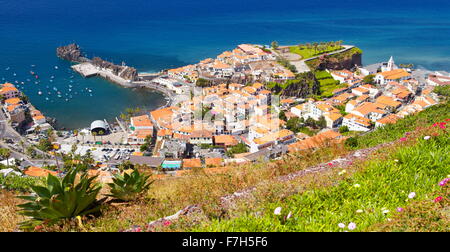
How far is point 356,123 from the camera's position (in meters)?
26.2

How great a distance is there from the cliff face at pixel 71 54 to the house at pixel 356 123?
39.6m

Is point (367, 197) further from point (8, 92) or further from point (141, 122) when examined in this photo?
point (8, 92)

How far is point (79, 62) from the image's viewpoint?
163ft

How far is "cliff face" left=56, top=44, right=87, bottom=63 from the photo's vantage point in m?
50.2

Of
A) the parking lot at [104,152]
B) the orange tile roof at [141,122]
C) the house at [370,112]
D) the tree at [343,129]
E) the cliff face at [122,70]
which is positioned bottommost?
the parking lot at [104,152]

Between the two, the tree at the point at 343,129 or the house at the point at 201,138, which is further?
the tree at the point at 343,129

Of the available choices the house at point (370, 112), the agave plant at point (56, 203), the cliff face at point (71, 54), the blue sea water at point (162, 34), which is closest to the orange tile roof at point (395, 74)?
the blue sea water at point (162, 34)

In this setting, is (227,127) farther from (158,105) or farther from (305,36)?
(305,36)

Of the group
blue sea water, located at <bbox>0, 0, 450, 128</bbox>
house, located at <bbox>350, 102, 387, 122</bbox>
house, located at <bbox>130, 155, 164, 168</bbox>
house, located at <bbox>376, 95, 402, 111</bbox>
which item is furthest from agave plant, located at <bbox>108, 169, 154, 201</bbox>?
blue sea water, located at <bbox>0, 0, 450, 128</bbox>

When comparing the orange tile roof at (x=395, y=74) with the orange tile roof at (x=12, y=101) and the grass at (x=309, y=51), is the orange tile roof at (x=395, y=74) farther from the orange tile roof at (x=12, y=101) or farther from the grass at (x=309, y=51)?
the orange tile roof at (x=12, y=101)

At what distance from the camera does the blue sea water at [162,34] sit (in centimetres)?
3912

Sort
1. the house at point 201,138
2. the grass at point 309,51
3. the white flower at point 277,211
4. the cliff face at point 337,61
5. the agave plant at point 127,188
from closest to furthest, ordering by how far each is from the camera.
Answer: the white flower at point 277,211 < the agave plant at point 127,188 < the house at point 201,138 < the cliff face at point 337,61 < the grass at point 309,51

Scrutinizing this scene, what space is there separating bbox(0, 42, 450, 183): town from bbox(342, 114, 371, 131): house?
0.27 ft

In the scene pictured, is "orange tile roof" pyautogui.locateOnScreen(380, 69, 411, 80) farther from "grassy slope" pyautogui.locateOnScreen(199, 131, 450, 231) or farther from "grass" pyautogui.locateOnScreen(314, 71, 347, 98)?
"grassy slope" pyautogui.locateOnScreen(199, 131, 450, 231)
